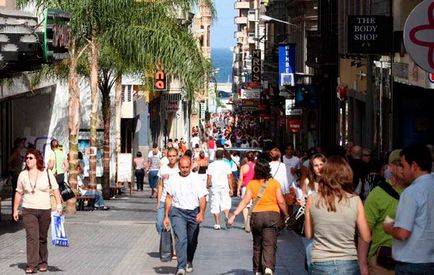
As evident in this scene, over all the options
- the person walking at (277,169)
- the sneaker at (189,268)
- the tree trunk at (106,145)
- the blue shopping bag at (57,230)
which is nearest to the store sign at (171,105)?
the tree trunk at (106,145)

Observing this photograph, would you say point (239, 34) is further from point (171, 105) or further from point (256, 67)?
point (171, 105)

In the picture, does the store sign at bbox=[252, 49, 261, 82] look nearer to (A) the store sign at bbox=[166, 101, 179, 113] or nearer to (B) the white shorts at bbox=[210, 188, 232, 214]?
(A) the store sign at bbox=[166, 101, 179, 113]

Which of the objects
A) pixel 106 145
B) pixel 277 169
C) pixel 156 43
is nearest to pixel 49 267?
pixel 277 169

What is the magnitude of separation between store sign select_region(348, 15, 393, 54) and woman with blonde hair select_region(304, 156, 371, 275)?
16.1 metres

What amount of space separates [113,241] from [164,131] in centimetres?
5361

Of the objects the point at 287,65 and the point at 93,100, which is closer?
the point at 93,100

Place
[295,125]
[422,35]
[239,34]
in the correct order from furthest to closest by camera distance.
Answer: [239,34], [295,125], [422,35]

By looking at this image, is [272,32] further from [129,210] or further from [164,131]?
[129,210]

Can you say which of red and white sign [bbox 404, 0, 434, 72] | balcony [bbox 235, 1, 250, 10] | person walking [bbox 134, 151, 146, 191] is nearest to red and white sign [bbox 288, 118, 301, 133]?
person walking [bbox 134, 151, 146, 191]

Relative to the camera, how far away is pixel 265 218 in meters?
15.1

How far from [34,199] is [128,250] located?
12.9 feet

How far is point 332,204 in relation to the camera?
9383mm

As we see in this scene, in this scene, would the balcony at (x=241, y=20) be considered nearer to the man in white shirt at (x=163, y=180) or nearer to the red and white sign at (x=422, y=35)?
the man in white shirt at (x=163, y=180)

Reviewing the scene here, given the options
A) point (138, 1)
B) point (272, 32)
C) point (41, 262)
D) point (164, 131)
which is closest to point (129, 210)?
point (138, 1)
